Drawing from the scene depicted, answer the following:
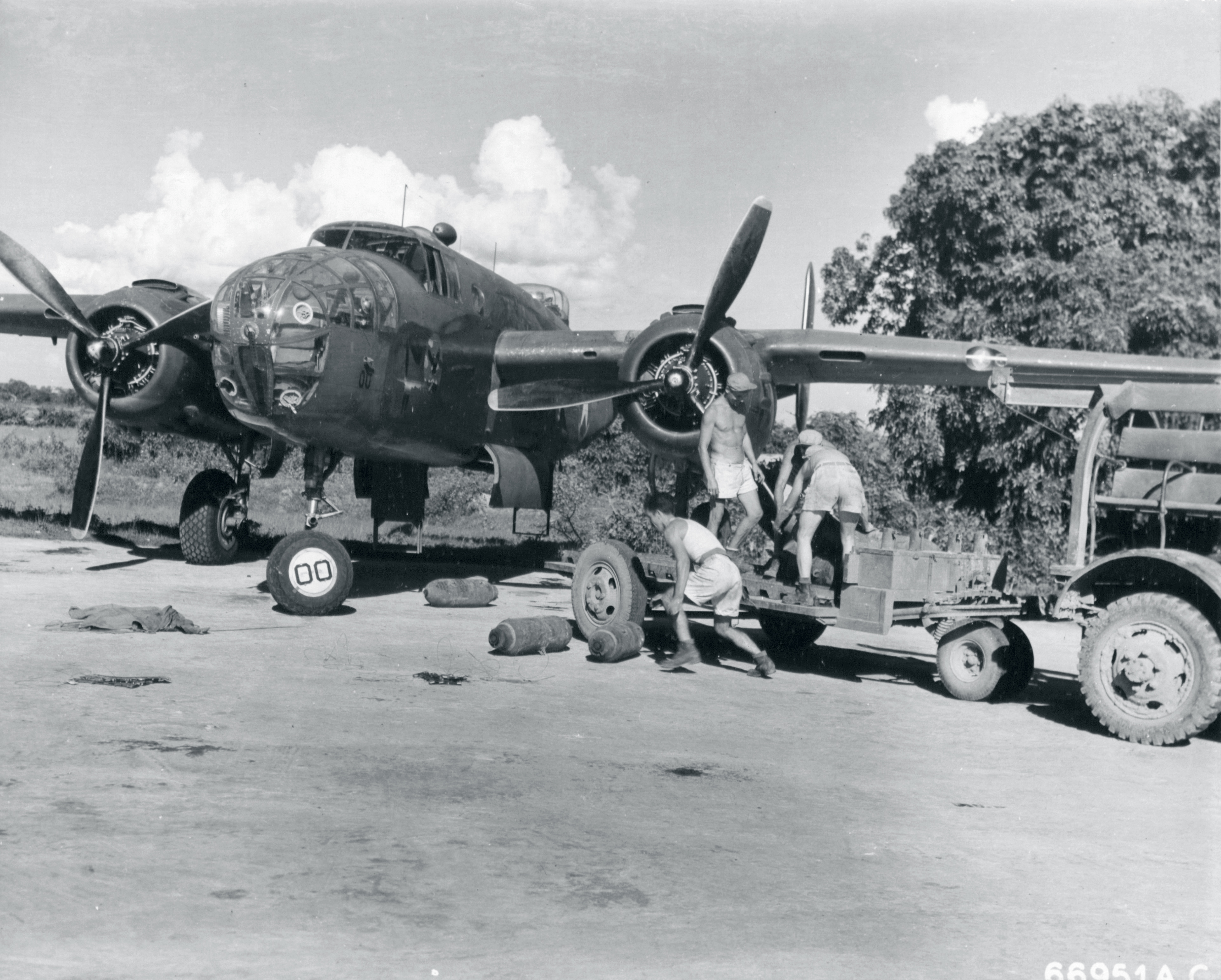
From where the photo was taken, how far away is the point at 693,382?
12766 mm

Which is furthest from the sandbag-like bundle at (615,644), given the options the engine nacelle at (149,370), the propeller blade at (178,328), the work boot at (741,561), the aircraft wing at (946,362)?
the engine nacelle at (149,370)

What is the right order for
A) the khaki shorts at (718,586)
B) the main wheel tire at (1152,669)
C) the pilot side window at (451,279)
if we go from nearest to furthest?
the main wheel tire at (1152,669)
the khaki shorts at (718,586)
the pilot side window at (451,279)

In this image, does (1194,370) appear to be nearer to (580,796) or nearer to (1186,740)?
(1186,740)

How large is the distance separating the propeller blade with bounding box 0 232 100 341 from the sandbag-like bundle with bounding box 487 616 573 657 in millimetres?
7401

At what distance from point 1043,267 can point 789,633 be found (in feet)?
46.4

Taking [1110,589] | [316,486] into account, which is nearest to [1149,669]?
[1110,589]

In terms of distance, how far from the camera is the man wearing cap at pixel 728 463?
10469mm

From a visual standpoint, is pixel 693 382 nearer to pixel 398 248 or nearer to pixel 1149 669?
pixel 398 248

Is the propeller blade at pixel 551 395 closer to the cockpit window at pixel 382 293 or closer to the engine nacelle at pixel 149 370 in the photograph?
the cockpit window at pixel 382 293

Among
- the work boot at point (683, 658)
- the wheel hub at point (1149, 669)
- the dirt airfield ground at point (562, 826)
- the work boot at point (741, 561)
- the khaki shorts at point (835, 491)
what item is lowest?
the dirt airfield ground at point (562, 826)

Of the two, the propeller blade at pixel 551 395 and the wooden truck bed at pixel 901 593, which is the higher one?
the propeller blade at pixel 551 395

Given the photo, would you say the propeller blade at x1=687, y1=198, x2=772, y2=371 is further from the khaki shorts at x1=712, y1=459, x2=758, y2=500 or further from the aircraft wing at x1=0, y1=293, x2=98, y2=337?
the aircraft wing at x1=0, y1=293, x2=98, y2=337

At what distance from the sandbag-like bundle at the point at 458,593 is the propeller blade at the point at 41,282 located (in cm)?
538

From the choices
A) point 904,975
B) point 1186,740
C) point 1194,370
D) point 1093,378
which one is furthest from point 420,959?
point 1093,378
